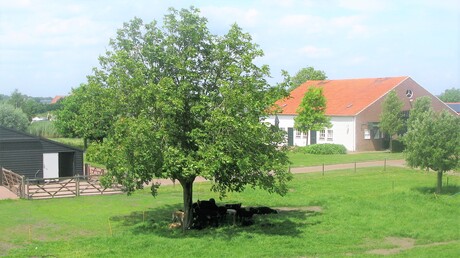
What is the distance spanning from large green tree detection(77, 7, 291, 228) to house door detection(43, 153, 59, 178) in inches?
698

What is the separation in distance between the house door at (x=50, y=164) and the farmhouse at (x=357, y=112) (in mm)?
23197

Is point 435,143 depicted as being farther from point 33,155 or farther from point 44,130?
point 44,130

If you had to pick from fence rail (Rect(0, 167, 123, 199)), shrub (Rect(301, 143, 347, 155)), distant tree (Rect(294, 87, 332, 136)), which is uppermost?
distant tree (Rect(294, 87, 332, 136))

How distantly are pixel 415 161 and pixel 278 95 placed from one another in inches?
457

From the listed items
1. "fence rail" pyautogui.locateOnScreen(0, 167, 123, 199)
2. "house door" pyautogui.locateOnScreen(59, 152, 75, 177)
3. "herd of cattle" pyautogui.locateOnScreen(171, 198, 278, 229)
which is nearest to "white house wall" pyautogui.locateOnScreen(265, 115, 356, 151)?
"house door" pyautogui.locateOnScreen(59, 152, 75, 177)

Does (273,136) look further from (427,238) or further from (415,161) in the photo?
(415,161)

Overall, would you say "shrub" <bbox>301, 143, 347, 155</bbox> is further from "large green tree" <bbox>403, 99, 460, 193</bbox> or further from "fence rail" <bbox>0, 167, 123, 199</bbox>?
"fence rail" <bbox>0, 167, 123, 199</bbox>

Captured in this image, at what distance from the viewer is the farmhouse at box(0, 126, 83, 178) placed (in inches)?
1473

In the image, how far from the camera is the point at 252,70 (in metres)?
21.5

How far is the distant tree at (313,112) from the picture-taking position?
55.0 meters

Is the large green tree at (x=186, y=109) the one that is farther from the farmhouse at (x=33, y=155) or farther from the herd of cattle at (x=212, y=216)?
the farmhouse at (x=33, y=155)

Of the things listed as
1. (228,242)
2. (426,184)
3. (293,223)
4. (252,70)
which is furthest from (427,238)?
(426,184)

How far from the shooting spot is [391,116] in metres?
53.5

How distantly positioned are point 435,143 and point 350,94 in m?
33.5
